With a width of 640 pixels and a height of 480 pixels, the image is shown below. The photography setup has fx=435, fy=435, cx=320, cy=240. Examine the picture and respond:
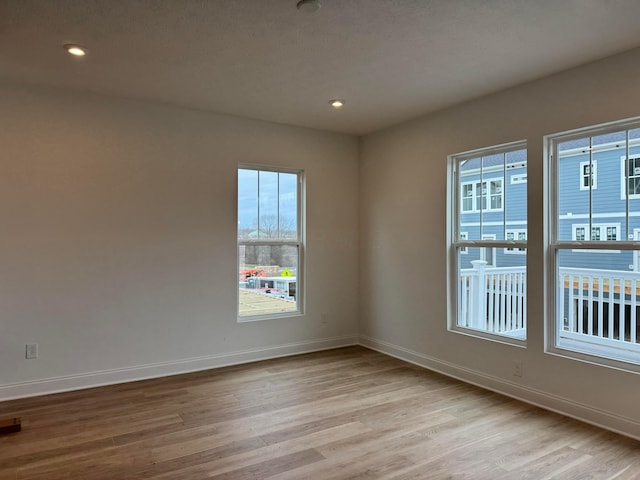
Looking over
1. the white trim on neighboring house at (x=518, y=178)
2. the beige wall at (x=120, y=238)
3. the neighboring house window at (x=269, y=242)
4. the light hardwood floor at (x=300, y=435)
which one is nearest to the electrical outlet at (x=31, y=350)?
the beige wall at (x=120, y=238)

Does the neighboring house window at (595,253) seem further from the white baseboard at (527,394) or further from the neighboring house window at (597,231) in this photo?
the white baseboard at (527,394)

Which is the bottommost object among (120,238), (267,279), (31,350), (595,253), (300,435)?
(300,435)

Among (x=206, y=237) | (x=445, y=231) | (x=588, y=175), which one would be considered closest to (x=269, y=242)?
(x=206, y=237)

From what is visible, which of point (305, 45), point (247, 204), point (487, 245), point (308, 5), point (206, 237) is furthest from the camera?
point (247, 204)

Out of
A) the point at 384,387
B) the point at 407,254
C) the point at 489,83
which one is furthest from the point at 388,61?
the point at 384,387

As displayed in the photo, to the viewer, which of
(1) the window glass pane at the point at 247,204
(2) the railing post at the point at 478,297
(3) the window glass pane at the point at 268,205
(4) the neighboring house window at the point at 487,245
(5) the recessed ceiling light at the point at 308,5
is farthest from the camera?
(3) the window glass pane at the point at 268,205

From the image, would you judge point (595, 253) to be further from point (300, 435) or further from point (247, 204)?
point (247, 204)

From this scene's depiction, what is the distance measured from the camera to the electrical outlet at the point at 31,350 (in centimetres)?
367

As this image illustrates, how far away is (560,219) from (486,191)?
74 centimetres

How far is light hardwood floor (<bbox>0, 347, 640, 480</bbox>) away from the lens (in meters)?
2.50

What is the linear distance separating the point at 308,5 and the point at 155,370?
3.46 metres

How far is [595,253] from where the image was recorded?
3270 millimetres

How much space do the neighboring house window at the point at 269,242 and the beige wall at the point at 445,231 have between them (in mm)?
912

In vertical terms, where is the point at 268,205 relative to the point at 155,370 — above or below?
above
